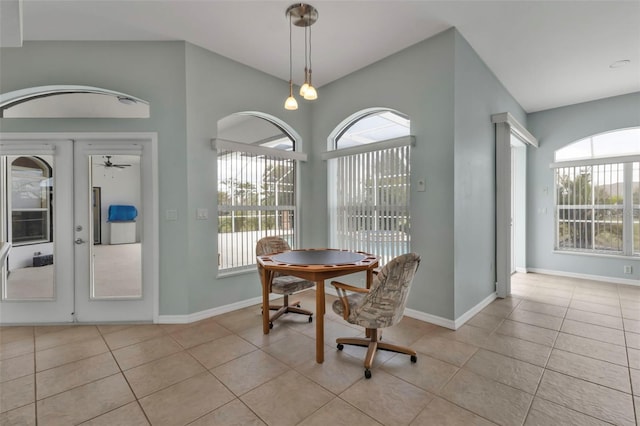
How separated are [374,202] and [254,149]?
176 cm

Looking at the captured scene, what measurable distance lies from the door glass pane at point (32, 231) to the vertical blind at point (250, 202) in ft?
5.98

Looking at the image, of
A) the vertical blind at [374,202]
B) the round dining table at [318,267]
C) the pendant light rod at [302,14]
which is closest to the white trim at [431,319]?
the vertical blind at [374,202]

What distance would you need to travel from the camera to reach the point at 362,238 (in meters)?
4.05

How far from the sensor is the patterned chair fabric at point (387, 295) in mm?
2150

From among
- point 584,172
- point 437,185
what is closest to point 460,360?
point 437,185

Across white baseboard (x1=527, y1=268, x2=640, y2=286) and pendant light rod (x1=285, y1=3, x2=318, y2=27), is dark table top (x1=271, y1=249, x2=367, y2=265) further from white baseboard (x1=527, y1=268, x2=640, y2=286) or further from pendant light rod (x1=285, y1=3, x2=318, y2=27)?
white baseboard (x1=527, y1=268, x2=640, y2=286)

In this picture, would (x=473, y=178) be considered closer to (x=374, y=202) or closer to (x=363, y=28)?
(x=374, y=202)

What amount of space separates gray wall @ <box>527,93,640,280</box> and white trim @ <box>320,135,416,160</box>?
3.90 metres

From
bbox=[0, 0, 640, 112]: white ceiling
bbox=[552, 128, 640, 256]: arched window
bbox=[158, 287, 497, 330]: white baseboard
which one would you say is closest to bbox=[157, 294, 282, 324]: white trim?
bbox=[158, 287, 497, 330]: white baseboard

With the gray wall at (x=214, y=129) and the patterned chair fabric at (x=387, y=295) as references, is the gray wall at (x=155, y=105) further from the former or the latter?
the patterned chair fabric at (x=387, y=295)

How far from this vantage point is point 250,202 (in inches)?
156

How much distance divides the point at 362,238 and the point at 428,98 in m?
1.94

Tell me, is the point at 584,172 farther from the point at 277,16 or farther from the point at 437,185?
the point at 277,16

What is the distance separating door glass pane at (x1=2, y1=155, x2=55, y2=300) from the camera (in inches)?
126
